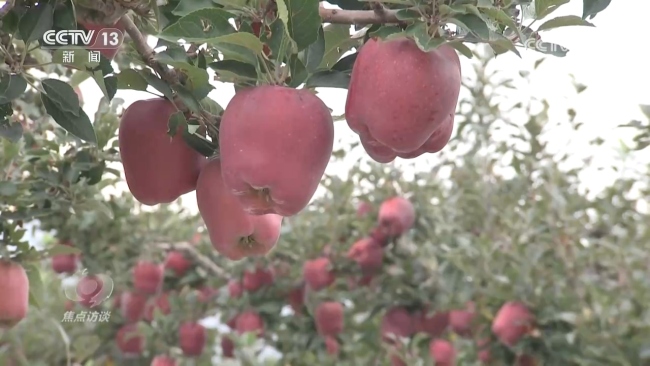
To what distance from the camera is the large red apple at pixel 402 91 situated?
0.40 m

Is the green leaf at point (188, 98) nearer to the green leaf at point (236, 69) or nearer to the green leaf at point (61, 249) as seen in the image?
the green leaf at point (236, 69)

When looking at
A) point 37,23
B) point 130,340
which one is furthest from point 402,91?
point 130,340

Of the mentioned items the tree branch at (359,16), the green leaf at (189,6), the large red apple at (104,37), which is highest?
the green leaf at (189,6)

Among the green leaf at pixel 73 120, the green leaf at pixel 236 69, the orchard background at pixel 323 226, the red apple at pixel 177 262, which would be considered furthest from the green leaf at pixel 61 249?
the red apple at pixel 177 262

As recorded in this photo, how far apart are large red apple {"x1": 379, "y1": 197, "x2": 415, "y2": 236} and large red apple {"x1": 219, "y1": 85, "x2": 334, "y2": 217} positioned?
103cm

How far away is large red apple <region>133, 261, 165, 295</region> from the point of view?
158cm

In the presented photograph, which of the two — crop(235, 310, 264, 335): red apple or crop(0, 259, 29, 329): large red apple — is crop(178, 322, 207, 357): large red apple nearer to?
crop(235, 310, 264, 335): red apple

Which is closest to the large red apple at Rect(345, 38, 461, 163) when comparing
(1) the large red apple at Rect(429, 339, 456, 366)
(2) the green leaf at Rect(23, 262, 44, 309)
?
(2) the green leaf at Rect(23, 262, 44, 309)

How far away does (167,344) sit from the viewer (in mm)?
1615

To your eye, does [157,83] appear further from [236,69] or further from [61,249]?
[61,249]

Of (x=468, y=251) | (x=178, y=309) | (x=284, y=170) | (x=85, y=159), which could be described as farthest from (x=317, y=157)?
(x=178, y=309)

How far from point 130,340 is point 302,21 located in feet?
4.40

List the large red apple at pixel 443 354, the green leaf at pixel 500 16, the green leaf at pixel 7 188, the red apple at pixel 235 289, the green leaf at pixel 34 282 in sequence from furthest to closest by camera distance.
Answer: the red apple at pixel 235 289 < the large red apple at pixel 443 354 < the green leaf at pixel 34 282 < the green leaf at pixel 7 188 < the green leaf at pixel 500 16

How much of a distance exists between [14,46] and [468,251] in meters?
0.98
